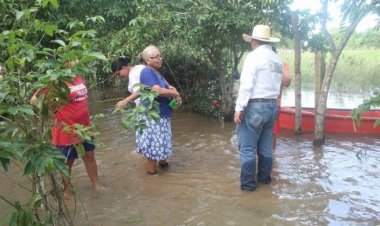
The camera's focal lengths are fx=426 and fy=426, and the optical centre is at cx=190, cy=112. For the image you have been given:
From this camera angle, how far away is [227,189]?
4.73 meters

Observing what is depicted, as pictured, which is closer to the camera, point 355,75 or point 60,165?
point 60,165

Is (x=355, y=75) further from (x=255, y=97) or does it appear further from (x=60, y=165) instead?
(x=60, y=165)

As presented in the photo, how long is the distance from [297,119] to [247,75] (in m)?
3.40

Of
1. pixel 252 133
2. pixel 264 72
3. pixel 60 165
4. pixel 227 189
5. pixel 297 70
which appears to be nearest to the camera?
pixel 60 165

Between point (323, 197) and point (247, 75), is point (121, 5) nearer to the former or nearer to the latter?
point (247, 75)

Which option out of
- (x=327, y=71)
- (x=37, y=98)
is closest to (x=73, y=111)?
(x=37, y=98)

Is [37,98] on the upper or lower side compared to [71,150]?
upper

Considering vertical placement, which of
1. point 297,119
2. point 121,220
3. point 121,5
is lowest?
point 121,220

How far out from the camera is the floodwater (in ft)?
13.0

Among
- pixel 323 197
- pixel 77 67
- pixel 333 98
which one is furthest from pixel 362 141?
pixel 333 98

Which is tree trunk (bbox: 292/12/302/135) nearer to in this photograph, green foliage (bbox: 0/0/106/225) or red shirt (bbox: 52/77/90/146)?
red shirt (bbox: 52/77/90/146)

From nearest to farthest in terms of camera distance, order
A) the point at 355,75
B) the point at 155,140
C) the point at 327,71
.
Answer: the point at 155,140 < the point at 327,71 < the point at 355,75

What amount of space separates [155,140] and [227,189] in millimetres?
1084

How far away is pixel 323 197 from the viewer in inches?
174
